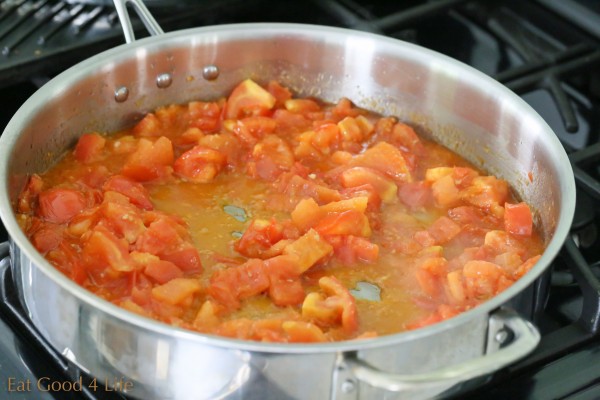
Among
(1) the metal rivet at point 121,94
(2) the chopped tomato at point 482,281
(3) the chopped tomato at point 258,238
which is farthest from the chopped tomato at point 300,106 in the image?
(2) the chopped tomato at point 482,281

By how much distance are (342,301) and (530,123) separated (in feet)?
2.20

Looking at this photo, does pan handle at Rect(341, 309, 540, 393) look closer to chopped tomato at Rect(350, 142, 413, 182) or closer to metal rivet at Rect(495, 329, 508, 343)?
metal rivet at Rect(495, 329, 508, 343)

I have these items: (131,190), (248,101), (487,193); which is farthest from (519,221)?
(131,190)

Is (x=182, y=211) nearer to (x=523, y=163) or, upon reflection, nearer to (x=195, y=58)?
(x=195, y=58)

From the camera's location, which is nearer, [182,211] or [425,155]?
[182,211]

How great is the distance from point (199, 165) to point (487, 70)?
1.02m

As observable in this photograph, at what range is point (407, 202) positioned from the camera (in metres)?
2.11

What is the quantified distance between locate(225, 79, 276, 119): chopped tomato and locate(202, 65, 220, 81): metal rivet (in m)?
0.07

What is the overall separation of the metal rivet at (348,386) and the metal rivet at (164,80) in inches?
44.1

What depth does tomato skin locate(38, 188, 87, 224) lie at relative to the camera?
1924 mm

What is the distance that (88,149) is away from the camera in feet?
7.00

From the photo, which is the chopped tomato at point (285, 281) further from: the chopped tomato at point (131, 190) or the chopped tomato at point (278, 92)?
the chopped tomato at point (278, 92)

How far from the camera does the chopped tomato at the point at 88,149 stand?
6.98 feet

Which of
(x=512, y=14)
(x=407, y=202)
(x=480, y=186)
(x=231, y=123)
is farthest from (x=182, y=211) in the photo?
(x=512, y=14)
